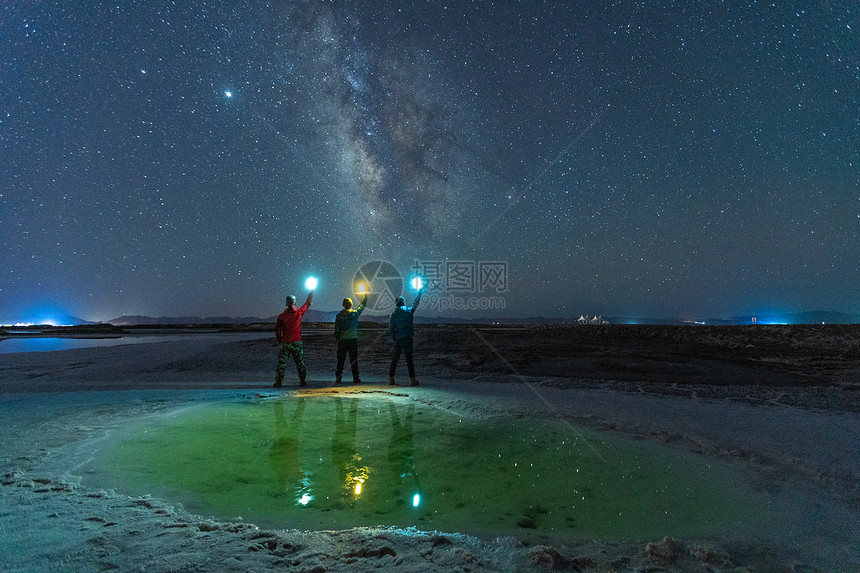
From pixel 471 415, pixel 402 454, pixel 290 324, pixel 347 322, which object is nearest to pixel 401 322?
pixel 347 322

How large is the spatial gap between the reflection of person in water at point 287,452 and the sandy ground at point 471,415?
36.9 inches

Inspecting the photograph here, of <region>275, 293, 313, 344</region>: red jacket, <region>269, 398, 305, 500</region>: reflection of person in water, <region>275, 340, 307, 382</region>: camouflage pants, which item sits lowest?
<region>269, 398, 305, 500</region>: reflection of person in water

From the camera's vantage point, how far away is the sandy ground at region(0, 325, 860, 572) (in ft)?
8.55

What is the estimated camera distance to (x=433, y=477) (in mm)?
4145

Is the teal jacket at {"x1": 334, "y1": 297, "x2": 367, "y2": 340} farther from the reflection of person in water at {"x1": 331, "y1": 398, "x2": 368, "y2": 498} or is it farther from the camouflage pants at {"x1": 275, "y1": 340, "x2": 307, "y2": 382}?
the reflection of person in water at {"x1": 331, "y1": 398, "x2": 368, "y2": 498}

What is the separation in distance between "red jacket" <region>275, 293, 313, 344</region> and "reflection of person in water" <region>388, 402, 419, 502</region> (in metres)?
4.19

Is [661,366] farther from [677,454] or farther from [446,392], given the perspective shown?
[677,454]

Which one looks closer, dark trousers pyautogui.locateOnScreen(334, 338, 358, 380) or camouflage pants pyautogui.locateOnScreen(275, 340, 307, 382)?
camouflage pants pyautogui.locateOnScreen(275, 340, 307, 382)

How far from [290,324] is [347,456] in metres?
5.75

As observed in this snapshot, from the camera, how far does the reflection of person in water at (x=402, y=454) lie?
400 cm

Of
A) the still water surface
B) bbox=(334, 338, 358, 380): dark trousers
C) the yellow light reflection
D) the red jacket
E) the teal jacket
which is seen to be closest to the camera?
the still water surface

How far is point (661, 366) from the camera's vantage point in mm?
13891

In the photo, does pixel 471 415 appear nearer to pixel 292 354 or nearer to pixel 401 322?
pixel 401 322

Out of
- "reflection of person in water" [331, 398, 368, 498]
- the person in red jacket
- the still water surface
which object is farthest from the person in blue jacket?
the still water surface
